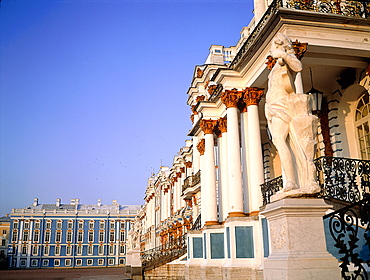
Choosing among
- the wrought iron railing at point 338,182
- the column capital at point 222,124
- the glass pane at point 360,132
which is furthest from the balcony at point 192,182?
the wrought iron railing at point 338,182

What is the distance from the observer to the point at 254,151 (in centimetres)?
1355

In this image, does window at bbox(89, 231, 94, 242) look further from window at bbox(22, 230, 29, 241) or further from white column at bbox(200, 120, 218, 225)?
white column at bbox(200, 120, 218, 225)

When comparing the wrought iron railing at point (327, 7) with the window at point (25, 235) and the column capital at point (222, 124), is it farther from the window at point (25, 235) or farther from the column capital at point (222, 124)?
the window at point (25, 235)

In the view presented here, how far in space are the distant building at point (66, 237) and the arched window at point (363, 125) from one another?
2923 inches

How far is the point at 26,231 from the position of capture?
79.9 metres

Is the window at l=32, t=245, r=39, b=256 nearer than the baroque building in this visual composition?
No

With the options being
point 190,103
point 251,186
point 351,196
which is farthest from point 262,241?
point 190,103

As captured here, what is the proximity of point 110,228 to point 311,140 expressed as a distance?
81736 mm

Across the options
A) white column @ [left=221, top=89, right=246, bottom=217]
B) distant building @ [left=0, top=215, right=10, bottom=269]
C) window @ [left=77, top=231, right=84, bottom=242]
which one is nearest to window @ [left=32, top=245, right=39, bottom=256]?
window @ [left=77, top=231, right=84, bottom=242]

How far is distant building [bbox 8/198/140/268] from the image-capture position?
79.1m

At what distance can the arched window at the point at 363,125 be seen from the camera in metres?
14.2

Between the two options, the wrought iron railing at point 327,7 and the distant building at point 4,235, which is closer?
the wrought iron railing at point 327,7

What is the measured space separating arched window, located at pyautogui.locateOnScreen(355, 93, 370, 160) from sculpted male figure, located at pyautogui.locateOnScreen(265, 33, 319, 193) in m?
9.57

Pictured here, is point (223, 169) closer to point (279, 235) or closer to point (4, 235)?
point (279, 235)
